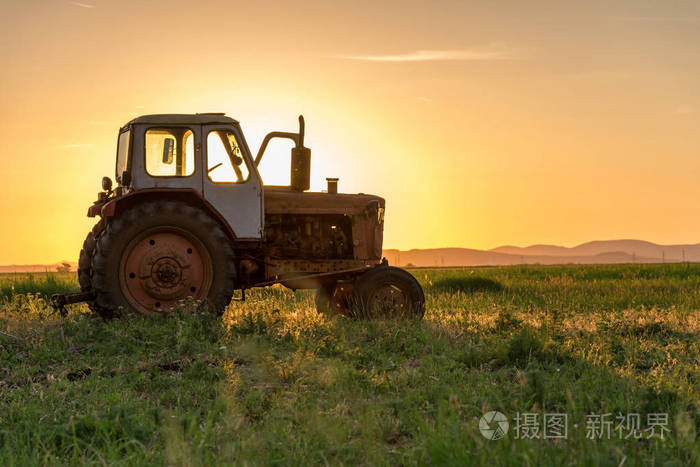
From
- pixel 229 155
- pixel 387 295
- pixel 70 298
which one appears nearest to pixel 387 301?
pixel 387 295

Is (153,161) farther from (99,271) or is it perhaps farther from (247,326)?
(247,326)

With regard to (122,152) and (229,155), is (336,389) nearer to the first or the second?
(229,155)

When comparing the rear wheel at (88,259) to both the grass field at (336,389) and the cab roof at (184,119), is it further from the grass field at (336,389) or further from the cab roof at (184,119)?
the cab roof at (184,119)

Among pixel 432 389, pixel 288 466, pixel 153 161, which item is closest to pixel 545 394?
pixel 432 389

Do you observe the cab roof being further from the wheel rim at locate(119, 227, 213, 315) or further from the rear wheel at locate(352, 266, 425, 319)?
the rear wheel at locate(352, 266, 425, 319)

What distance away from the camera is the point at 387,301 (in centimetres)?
985

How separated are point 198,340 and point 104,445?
140 inches

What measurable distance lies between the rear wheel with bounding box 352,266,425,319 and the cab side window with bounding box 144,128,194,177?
3.19m

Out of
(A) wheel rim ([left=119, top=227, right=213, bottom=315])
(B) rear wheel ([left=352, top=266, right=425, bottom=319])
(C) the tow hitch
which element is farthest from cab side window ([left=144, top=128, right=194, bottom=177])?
(B) rear wheel ([left=352, top=266, right=425, bottom=319])

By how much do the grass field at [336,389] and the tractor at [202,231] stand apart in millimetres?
513

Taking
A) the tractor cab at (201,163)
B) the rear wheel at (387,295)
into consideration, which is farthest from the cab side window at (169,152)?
the rear wheel at (387,295)

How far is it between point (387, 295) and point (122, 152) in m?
4.88

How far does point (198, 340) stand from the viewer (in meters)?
7.85

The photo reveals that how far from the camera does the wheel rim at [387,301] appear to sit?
32.1 feet
